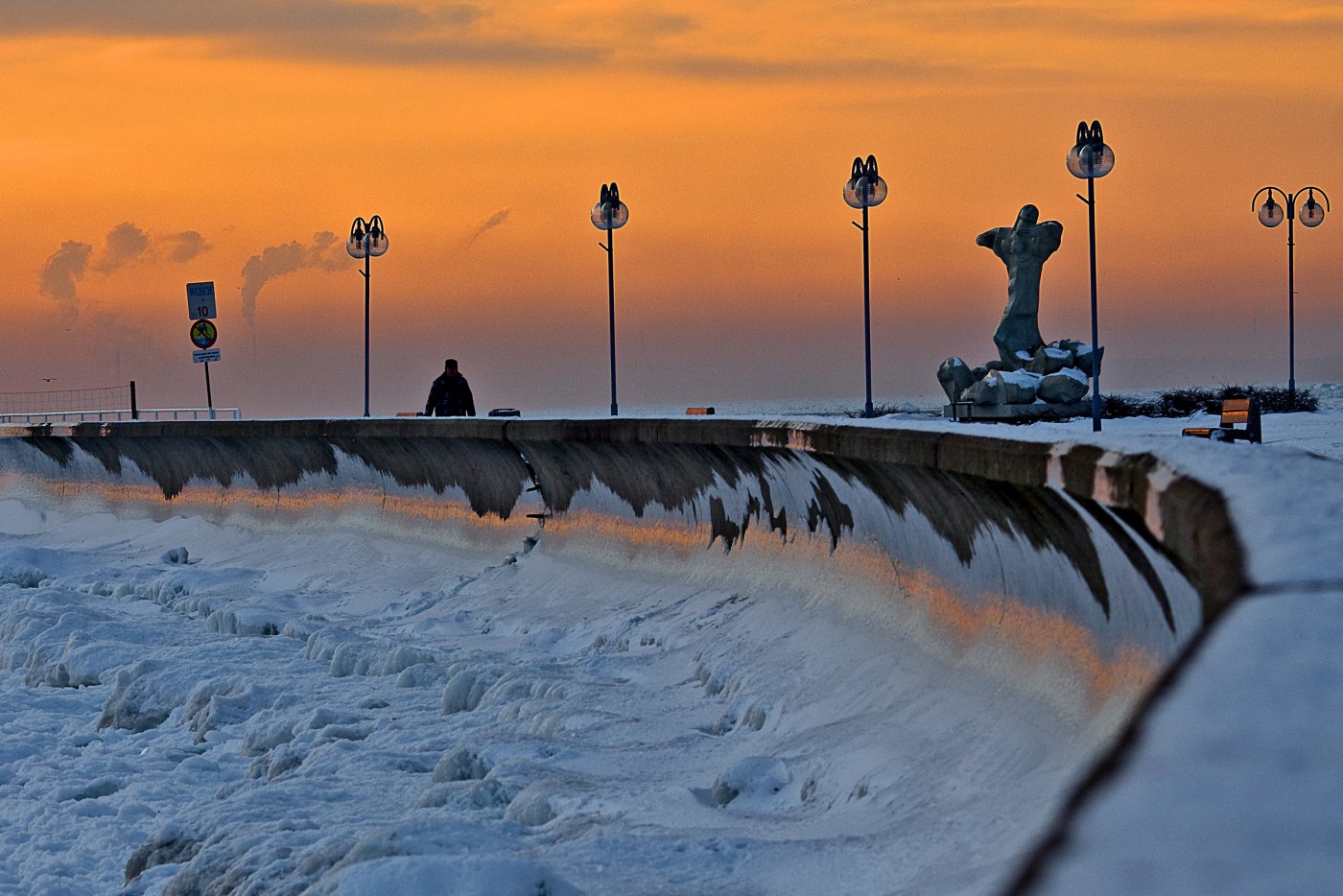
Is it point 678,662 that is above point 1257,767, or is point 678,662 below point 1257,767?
below

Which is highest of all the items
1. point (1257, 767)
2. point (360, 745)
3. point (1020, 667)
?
point (1257, 767)

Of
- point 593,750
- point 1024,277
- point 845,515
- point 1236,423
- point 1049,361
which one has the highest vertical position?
point 1024,277

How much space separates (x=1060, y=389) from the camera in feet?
139

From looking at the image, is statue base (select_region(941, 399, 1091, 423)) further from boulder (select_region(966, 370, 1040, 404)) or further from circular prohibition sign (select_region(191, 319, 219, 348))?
circular prohibition sign (select_region(191, 319, 219, 348))

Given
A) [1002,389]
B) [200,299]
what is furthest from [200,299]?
Result: [1002,389]

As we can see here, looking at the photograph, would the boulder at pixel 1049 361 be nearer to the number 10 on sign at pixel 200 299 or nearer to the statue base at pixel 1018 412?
the statue base at pixel 1018 412

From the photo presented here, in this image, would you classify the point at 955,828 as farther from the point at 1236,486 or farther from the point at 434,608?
the point at 434,608

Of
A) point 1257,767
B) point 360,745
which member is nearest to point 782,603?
point 360,745

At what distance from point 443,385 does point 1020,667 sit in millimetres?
21566

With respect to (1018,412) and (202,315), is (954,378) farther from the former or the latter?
(202,315)

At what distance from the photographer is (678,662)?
29.6 feet

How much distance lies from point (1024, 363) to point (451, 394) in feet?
71.1

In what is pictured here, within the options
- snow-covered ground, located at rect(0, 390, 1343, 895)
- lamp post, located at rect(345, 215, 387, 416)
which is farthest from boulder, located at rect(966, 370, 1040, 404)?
snow-covered ground, located at rect(0, 390, 1343, 895)

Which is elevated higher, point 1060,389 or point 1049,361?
point 1049,361
